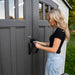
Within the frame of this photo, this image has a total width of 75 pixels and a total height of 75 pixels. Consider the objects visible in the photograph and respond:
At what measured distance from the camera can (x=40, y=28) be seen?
2.59 meters

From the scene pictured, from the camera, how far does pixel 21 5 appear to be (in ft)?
6.70

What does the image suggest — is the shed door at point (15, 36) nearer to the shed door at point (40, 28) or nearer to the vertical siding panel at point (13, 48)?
the vertical siding panel at point (13, 48)

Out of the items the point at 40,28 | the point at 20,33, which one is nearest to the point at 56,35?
the point at 20,33

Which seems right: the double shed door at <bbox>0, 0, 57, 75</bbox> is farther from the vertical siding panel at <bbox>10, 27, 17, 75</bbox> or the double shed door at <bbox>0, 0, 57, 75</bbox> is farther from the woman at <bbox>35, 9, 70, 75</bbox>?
the woman at <bbox>35, 9, 70, 75</bbox>

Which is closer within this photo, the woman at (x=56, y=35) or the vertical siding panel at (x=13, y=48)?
the woman at (x=56, y=35)

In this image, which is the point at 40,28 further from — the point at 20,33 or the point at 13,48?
the point at 13,48

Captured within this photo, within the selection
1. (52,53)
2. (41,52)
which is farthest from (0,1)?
(41,52)

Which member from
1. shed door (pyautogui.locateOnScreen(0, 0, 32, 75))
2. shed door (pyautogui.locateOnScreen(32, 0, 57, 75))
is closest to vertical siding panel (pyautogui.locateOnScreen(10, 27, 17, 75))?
shed door (pyautogui.locateOnScreen(0, 0, 32, 75))

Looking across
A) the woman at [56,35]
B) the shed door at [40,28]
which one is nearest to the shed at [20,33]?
the shed door at [40,28]

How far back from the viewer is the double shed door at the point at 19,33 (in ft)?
5.85

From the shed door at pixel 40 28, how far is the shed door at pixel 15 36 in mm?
170

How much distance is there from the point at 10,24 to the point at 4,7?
263mm

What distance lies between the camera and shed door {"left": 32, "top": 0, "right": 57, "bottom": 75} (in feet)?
7.70

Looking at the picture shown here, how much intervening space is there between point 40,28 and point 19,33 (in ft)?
2.25
